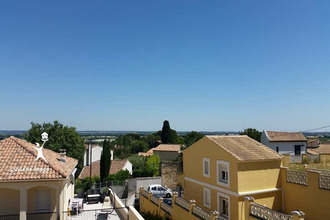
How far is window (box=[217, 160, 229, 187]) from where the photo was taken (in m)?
17.2

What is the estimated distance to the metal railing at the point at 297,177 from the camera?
15852 millimetres

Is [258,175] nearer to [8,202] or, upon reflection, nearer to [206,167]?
[206,167]

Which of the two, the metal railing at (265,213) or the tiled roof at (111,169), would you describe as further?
the tiled roof at (111,169)

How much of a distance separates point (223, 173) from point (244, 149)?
2.29 metres

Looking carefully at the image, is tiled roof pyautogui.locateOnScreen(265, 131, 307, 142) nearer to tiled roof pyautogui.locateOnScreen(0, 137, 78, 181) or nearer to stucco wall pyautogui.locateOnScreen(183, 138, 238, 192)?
stucco wall pyautogui.locateOnScreen(183, 138, 238, 192)

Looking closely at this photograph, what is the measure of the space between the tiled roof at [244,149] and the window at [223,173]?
1.03m

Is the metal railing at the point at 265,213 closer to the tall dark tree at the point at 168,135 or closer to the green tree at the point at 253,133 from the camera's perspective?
the green tree at the point at 253,133

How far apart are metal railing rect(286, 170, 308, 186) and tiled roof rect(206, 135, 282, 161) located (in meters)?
1.21

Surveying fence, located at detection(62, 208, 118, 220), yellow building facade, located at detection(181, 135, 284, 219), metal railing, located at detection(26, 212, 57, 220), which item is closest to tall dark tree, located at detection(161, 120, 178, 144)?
yellow building facade, located at detection(181, 135, 284, 219)

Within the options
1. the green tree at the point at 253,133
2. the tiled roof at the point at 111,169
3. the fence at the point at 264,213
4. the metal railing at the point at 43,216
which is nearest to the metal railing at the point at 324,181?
the fence at the point at 264,213

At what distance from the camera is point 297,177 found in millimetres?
16547

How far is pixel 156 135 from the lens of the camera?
118m

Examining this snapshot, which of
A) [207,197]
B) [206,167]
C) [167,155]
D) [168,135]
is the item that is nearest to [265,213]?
[207,197]

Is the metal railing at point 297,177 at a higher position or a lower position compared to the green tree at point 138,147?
higher
